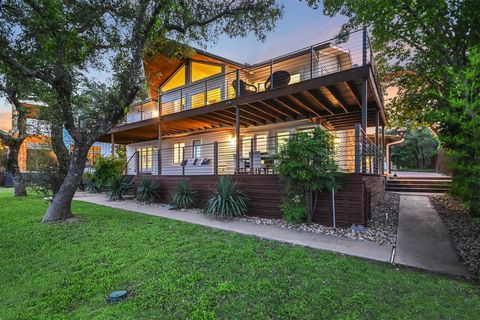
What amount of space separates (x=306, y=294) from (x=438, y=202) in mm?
9664

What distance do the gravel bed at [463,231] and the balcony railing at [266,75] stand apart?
5.20m

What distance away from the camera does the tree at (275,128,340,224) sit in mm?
6293

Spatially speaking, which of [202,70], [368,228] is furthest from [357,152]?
[202,70]

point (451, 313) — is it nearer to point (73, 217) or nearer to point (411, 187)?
point (73, 217)

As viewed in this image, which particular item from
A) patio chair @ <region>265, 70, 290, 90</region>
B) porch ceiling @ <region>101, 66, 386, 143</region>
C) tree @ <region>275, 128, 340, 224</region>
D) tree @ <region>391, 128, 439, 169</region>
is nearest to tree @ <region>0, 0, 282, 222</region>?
patio chair @ <region>265, 70, 290, 90</region>

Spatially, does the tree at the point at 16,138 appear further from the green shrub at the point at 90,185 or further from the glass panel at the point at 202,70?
the glass panel at the point at 202,70

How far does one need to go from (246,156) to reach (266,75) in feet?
14.7

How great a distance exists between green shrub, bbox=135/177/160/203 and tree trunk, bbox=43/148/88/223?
3.40 metres

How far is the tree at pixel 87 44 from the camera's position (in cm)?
717

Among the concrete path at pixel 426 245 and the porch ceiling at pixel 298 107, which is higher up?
the porch ceiling at pixel 298 107

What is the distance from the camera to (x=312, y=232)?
6188mm

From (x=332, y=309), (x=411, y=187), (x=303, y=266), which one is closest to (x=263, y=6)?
(x=303, y=266)

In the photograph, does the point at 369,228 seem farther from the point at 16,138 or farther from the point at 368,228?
the point at 16,138

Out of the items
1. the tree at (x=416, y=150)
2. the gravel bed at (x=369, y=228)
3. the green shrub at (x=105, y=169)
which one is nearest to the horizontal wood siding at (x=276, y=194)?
the gravel bed at (x=369, y=228)
